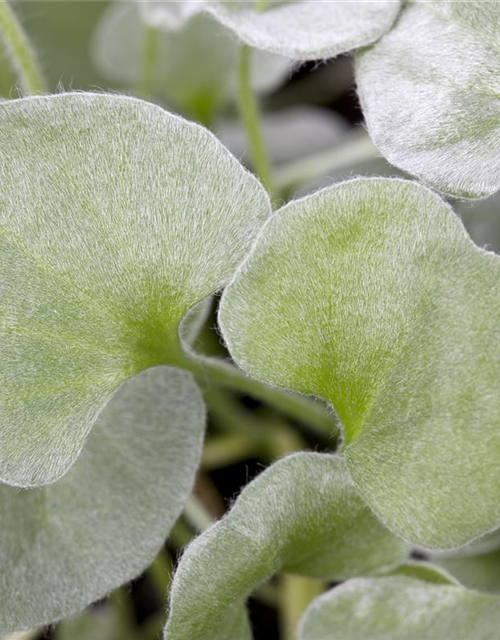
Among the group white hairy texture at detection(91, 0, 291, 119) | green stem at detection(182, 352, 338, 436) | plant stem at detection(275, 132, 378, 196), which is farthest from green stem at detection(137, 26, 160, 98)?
green stem at detection(182, 352, 338, 436)

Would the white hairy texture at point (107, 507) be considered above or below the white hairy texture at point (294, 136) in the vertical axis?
above

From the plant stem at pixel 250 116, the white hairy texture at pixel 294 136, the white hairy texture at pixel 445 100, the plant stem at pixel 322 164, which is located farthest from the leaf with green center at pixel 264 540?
the white hairy texture at pixel 294 136

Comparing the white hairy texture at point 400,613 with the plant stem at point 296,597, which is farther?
the plant stem at point 296,597

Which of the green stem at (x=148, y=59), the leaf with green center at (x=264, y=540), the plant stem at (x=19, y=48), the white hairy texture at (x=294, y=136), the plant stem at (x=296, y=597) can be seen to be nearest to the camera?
the leaf with green center at (x=264, y=540)

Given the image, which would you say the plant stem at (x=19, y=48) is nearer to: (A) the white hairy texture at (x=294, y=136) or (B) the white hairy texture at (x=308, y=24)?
(B) the white hairy texture at (x=308, y=24)

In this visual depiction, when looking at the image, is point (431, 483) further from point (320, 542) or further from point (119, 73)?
point (119, 73)
